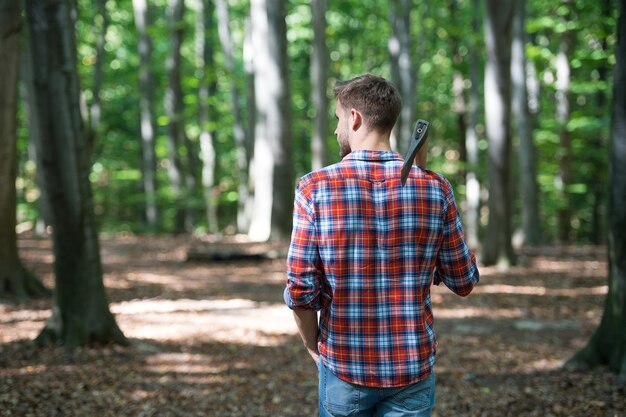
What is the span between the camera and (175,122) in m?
21.8

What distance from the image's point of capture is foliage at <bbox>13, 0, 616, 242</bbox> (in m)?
21.2

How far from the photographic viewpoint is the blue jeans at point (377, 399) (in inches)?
84.3

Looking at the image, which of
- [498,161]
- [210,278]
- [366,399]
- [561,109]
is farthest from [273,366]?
[561,109]

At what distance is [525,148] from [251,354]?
12.3 metres

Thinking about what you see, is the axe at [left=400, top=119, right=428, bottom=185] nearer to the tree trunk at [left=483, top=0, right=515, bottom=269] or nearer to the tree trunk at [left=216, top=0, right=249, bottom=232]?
the tree trunk at [left=483, top=0, right=515, bottom=269]

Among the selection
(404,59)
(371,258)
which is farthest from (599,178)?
(371,258)

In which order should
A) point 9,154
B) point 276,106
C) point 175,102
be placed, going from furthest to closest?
point 175,102 → point 276,106 → point 9,154

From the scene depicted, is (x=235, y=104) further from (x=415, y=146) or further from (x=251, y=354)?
(x=415, y=146)

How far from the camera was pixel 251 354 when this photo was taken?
6.86 m

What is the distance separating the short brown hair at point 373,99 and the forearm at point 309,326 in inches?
26.9

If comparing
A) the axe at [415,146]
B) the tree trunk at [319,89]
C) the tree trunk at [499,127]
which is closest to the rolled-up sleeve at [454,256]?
the axe at [415,146]

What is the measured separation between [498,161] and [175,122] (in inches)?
499

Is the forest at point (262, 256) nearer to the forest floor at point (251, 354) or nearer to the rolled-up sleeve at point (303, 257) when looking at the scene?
the forest floor at point (251, 354)

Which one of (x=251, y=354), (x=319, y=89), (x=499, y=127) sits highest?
(x=319, y=89)
